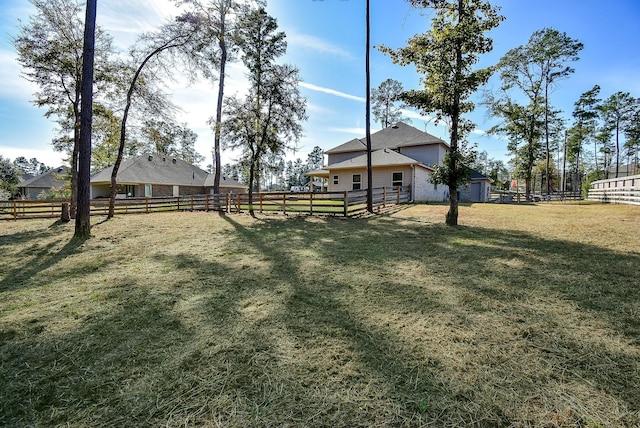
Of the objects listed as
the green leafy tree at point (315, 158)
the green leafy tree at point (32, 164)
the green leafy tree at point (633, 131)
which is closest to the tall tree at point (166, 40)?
the green leafy tree at point (633, 131)

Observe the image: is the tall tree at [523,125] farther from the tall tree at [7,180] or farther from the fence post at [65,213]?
the tall tree at [7,180]

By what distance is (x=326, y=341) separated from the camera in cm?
257

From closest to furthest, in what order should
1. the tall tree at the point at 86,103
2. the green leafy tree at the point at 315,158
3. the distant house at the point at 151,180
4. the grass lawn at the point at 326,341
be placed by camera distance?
1. the grass lawn at the point at 326,341
2. the tall tree at the point at 86,103
3. the distant house at the point at 151,180
4. the green leafy tree at the point at 315,158

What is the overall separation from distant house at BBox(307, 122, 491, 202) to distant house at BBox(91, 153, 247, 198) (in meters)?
14.9

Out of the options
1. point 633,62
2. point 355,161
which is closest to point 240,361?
point 355,161

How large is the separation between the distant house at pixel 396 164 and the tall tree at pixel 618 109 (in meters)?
21.6

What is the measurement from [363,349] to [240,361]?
104 centimetres

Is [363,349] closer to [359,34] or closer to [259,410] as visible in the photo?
[259,410]

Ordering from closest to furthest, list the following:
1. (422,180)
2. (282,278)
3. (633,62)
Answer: (282,278), (633,62), (422,180)

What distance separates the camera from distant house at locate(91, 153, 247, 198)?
24984 mm

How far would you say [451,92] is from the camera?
8.48 metres

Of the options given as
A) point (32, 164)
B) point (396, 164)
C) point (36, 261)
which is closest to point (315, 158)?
point (396, 164)

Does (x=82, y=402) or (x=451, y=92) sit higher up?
(x=451, y=92)

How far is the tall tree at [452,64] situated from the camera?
8.23 m
